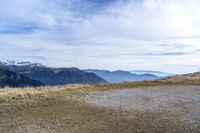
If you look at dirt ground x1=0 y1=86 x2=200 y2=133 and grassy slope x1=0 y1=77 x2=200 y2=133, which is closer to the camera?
dirt ground x1=0 y1=86 x2=200 y2=133

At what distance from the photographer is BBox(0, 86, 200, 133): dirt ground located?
20.1 metres

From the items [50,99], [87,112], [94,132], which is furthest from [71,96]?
[94,132]

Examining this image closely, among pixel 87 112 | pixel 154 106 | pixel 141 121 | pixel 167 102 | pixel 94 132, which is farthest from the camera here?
pixel 167 102

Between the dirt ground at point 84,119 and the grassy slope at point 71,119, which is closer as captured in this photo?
the dirt ground at point 84,119

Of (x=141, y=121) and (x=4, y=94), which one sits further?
(x=4, y=94)

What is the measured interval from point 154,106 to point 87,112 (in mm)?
4963

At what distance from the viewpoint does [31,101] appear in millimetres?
30469

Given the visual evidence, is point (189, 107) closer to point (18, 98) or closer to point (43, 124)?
point (43, 124)

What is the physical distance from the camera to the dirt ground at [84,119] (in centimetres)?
2014

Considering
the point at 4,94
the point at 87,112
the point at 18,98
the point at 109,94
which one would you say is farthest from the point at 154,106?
the point at 4,94

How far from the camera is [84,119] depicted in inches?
914

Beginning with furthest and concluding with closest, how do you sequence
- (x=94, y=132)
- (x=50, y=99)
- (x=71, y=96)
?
1. (x=71, y=96)
2. (x=50, y=99)
3. (x=94, y=132)

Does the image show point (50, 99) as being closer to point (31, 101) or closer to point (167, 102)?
point (31, 101)

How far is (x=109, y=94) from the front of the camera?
35.5 metres
